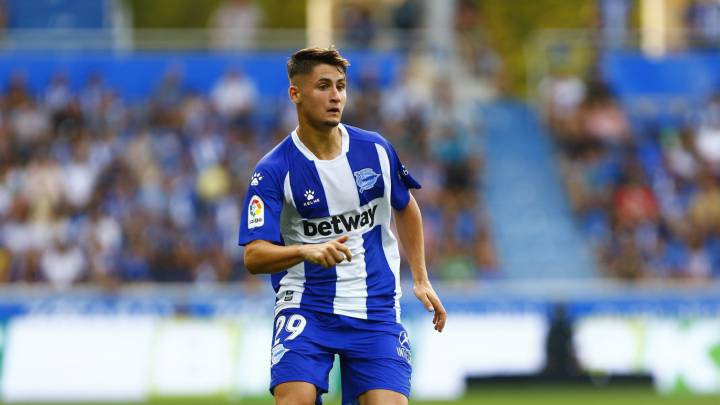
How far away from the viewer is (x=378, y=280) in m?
7.63

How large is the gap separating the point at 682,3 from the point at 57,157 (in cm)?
1458

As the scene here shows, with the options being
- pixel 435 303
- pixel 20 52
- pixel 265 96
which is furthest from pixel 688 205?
pixel 435 303

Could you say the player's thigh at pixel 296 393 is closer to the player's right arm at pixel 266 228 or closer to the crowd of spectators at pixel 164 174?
the player's right arm at pixel 266 228

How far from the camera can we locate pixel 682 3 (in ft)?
94.9

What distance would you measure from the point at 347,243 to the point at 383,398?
34.0 inches

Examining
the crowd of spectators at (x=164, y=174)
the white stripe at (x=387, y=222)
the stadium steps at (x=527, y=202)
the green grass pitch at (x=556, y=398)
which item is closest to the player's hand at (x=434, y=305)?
the white stripe at (x=387, y=222)

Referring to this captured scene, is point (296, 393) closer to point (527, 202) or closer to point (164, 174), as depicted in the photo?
point (164, 174)

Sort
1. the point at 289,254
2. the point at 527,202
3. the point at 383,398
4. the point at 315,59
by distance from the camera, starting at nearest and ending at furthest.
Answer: the point at 289,254 → the point at 383,398 → the point at 315,59 → the point at 527,202

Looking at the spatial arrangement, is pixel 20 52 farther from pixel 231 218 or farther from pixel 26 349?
pixel 26 349

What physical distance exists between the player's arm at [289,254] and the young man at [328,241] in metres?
0.02

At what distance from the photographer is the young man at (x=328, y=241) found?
732cm

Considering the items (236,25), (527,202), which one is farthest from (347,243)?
(236,25)

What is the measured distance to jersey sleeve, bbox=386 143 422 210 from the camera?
777 cm

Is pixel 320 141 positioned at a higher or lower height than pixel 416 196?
lower
